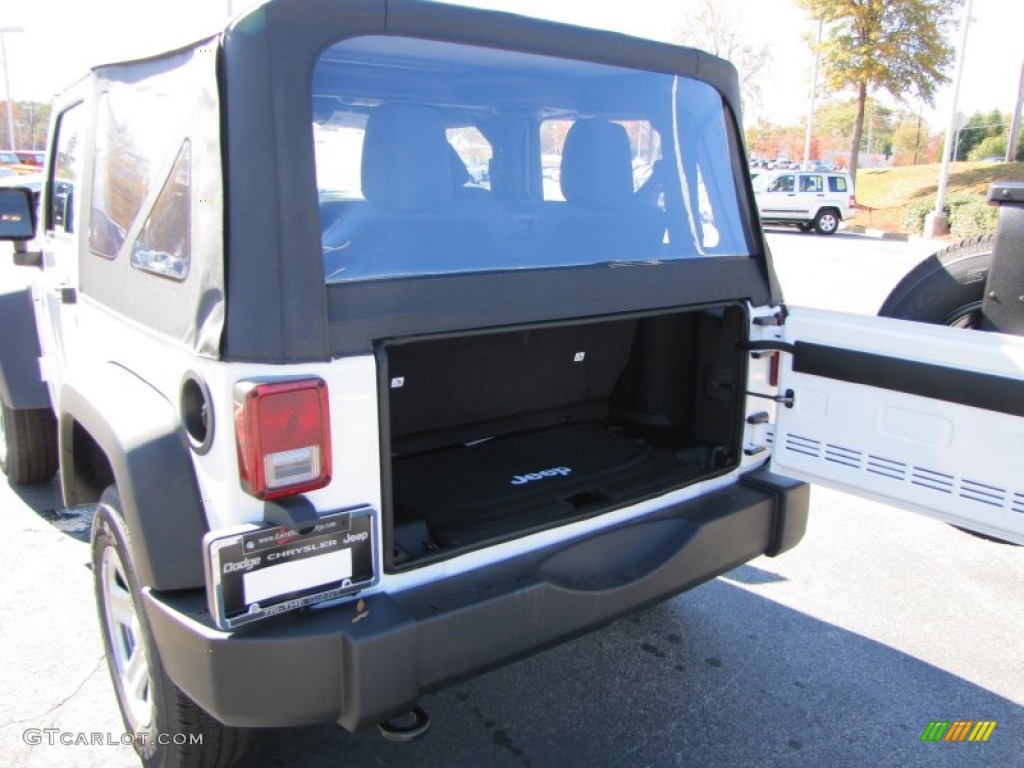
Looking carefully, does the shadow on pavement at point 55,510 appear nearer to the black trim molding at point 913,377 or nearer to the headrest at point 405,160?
the headrest at point 405,160

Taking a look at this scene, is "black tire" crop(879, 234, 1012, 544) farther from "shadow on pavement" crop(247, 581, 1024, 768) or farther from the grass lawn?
the grass lawn

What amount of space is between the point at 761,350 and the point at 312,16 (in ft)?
5.65

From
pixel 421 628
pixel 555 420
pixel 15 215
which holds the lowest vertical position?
pixel 421 628

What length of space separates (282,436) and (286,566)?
11.4 inches

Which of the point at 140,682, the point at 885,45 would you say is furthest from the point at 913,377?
the point at 885,45

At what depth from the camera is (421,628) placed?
75.9 inches

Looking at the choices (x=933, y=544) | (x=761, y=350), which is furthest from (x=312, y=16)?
(x=933, y=544)

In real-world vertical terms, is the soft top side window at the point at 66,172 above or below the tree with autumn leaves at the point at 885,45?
below

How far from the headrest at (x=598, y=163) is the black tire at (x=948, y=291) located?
4.97 ft

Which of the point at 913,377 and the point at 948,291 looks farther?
the point at 948,291

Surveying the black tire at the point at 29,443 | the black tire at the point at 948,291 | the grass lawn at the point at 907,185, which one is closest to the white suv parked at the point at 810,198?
the grass lawn at the point at 907,185

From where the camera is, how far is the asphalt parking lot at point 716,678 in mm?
2580

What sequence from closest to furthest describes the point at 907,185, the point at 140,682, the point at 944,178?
the point at 140,682, the point at 944,178, the point at 907,185

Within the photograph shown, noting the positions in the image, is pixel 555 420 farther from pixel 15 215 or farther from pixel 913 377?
pixel 15 215
